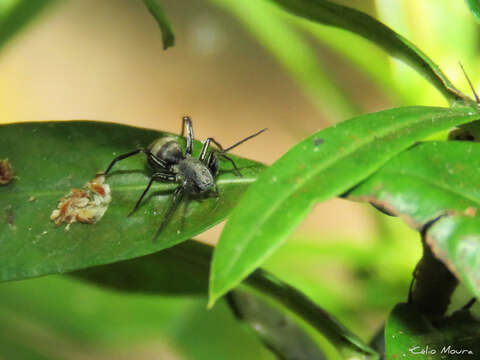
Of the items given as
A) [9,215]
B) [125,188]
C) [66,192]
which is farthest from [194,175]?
[9,215]

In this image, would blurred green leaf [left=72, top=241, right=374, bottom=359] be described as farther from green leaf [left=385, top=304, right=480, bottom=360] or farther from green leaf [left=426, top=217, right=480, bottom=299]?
green leaf [left=426, top=217, right=480, bottom=299]

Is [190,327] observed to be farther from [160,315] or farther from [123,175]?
[123,175]

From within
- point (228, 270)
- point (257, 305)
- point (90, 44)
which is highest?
point (228, 270)

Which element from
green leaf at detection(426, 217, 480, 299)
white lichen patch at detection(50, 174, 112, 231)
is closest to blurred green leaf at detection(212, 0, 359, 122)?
white lichen patch at detection(50, 174, 112, 231)

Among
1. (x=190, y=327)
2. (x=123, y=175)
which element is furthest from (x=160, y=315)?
(x=123, y=175)

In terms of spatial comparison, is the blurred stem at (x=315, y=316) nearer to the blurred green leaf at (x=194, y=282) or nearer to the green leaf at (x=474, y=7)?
the blurred green leaf at (x=194, y=282)
